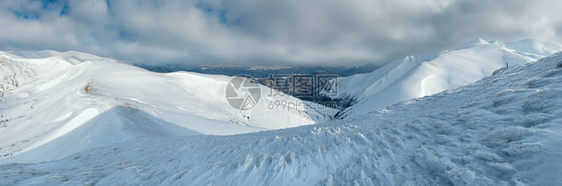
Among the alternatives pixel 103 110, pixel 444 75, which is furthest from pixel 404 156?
pixel 444 75

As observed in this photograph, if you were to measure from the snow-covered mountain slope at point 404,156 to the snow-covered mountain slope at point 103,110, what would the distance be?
31.2ft

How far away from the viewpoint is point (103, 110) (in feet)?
64.5

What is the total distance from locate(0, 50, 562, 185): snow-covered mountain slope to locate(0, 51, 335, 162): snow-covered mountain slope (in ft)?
31.2

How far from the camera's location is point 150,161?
7586mm

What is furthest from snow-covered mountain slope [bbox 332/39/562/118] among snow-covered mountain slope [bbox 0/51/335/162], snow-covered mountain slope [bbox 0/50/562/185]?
snow-covered mountain slope [bbox 0/50/562/185]

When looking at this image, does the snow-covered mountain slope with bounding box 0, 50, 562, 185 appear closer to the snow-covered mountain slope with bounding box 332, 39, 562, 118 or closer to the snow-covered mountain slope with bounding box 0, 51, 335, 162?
the snow-covered mountain slope with bounding box 0, 51, 335, 162

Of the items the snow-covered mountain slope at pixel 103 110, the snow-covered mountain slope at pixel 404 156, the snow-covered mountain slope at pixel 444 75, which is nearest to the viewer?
the snow-covered mountain slope at pixel 404 156

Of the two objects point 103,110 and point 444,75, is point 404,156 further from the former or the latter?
point 444,75

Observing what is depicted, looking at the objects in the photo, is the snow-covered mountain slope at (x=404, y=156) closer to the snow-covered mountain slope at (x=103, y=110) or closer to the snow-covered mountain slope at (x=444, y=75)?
the snow-covered mountain slope at (x=103, y=110)

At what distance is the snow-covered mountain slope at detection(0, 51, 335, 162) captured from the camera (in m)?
15.0

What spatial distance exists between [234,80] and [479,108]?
6324 cm

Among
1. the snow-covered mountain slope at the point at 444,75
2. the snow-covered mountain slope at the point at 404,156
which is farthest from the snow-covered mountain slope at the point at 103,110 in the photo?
the snow-covered mountain slope at the point at 444,75

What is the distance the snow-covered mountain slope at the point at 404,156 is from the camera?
355cm

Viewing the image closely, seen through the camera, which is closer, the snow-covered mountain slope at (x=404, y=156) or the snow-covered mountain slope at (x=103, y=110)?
the snow-covered mountain slope at (x=404, y=156)
